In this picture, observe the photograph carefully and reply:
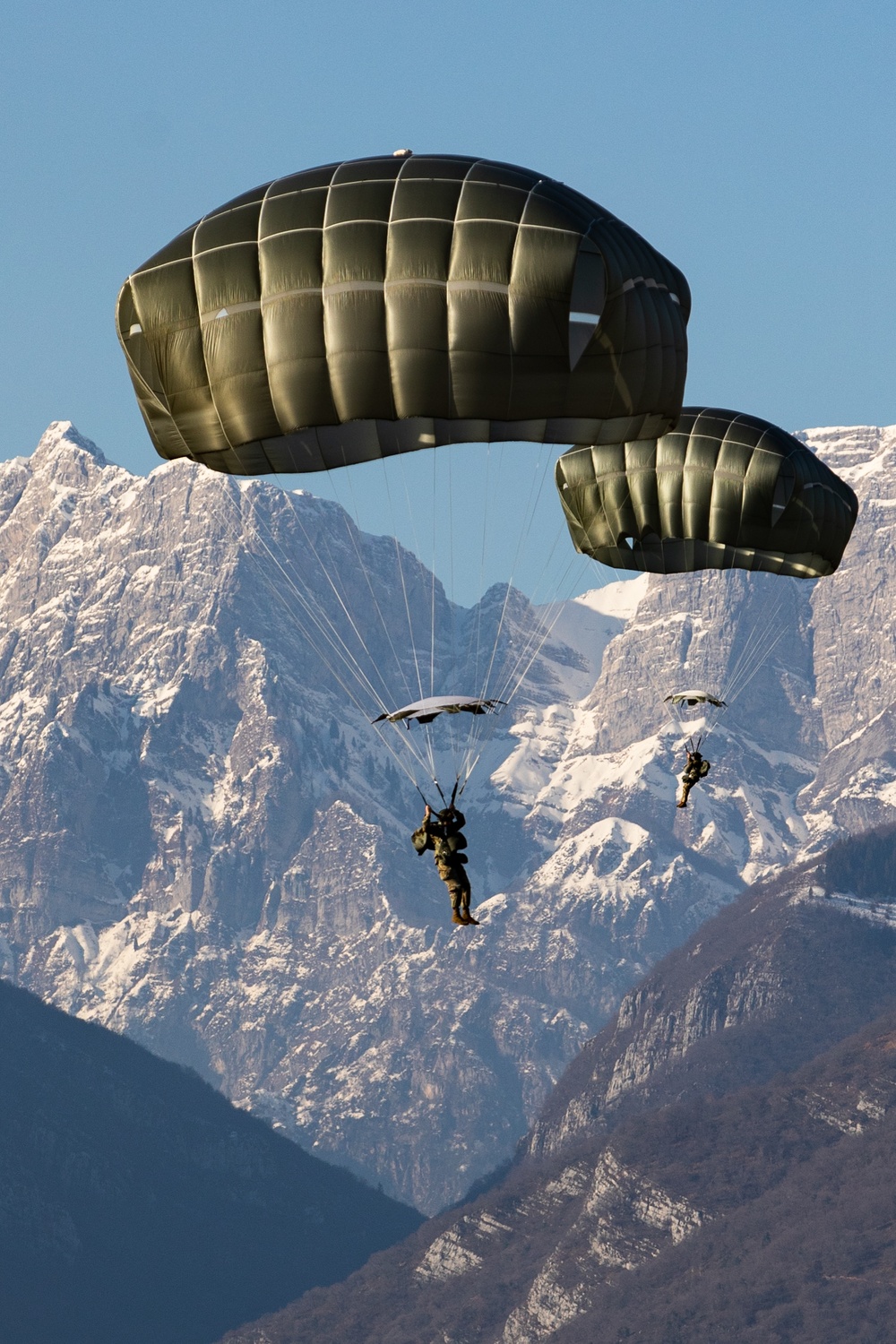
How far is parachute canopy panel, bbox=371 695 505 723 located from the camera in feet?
200

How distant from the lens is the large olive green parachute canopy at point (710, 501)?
86.7m

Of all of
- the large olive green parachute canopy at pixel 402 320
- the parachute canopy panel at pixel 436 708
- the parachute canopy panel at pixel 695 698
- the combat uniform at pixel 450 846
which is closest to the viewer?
the large olive green parachute canopy at pixel 402 320

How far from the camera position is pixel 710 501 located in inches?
3428

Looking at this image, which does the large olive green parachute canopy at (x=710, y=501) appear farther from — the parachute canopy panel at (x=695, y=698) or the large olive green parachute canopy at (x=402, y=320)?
the large olive green parachute canopy at (x=402, y=320)

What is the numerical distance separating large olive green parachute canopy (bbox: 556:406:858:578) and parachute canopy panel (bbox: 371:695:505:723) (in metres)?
25.7

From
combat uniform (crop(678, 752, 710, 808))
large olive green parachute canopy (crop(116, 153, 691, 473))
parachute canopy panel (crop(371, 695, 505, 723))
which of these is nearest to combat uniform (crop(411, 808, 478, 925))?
parachute canopy panel (crop(371, 695, 505, 723))

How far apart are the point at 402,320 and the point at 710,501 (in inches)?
1320

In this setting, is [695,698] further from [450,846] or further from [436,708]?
[436,708]

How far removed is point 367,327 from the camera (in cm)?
5575

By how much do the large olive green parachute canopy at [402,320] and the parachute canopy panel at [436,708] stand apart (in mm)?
6868

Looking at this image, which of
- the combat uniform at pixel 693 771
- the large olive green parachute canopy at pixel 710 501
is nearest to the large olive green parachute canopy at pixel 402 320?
the large olive green parachute canopy at pixel 710 501

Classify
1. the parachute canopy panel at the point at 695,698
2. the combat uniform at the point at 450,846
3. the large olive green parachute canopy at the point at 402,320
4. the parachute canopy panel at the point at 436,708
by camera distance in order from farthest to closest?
the parachute canopy panel at the point at 695,698
the combat uniform at the point at 450,846
the parachute canopy panel at the point at 436,708
the large olive green parachute canopy at the point at 402,320

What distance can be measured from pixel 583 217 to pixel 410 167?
4833 mm

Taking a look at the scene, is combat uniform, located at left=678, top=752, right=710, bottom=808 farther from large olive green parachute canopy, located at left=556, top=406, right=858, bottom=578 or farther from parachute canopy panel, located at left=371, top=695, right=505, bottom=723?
parachute canopy panel, located at left=371, top=695, right=505, bottom=723
